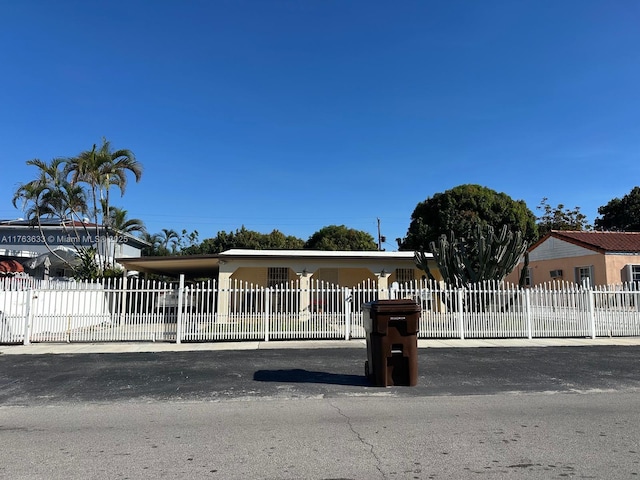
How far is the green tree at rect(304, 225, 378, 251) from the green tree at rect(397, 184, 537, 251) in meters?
14.3

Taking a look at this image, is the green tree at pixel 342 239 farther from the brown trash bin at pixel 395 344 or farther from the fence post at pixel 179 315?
the brown trash bin at pixel 395 344

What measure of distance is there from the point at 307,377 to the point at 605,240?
70.0 ft

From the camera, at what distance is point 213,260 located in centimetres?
1944

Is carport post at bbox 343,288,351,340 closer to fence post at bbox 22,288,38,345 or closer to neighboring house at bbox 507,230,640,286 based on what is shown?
fence post at bbox 22,288,38,345

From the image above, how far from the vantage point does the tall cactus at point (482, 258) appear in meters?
16.4

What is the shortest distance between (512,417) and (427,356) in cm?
513

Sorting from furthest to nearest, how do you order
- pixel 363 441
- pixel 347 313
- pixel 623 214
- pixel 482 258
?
1. pixel 623 214
2. pixel 482 258
3. pixel 347 313
4. pixel 363 441

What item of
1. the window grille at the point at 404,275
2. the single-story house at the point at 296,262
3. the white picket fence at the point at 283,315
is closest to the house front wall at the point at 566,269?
the white picket fence at the point at 283,315

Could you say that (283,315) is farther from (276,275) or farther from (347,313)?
(276,275)

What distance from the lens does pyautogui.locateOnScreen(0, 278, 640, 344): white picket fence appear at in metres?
13.2

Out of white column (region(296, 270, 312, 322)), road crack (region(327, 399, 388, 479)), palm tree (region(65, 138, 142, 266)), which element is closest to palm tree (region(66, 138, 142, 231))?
palm tree (region(65, 138, 142, 266))

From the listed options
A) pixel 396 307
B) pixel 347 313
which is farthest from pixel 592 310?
pixel 396 307

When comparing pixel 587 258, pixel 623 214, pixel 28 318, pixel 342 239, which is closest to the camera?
pixel 28 318

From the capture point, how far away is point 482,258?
53.6ft
